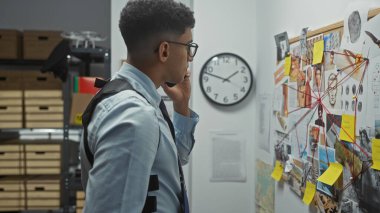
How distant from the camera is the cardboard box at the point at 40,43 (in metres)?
2.73

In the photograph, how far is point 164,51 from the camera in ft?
3.00

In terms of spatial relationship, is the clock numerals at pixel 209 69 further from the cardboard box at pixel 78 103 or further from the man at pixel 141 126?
the man at pixel 141 126

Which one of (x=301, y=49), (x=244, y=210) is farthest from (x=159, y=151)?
(x=244, y=210)

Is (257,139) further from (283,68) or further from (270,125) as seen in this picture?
(283,68)

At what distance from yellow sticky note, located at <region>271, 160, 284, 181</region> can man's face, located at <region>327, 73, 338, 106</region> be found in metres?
0.65

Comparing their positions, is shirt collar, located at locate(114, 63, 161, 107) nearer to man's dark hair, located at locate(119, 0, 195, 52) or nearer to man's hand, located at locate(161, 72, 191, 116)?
man's dark hair, located at locate(119, 0, 195, 52)

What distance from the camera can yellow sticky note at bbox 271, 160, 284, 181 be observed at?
1.93 m

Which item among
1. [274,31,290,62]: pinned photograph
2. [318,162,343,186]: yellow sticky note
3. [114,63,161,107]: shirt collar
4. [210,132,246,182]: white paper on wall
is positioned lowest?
[210,132,246,182]: white paper on wall

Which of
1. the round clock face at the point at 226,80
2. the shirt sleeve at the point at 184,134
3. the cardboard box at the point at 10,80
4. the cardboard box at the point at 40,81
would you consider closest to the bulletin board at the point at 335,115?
the shirt sleeve at the point at 184,134

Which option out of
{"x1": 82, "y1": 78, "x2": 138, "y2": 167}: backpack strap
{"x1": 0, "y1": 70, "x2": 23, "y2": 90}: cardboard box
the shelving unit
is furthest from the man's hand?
{"x1": 0, "y1": 70, "x2": 23, "y2": 90}: cardboard box

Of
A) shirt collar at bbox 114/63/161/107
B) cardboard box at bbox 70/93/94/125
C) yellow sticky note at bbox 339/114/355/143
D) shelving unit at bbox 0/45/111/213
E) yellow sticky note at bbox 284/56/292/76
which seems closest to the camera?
shirt collar at bbox 114/63/161/107

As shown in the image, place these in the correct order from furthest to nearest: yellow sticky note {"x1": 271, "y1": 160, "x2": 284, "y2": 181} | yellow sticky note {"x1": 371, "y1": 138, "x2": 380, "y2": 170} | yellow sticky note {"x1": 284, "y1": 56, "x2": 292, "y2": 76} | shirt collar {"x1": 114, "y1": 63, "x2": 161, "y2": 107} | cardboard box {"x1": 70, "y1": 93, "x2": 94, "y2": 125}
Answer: cardboard box {"x1": 70, "y1": 93, "x2": 94, "y2": 125}
yellow sticky note {"x1": 271, "y1": 160, "x2": 284, "y2": 181}
yellow sticky note {"x1": 284, "y1": 56, "x2": 292, "y2": 76}
yellow sticky note {"x1": 371, "y1": 138, "x2": 380, "y2": 170}
shirt collar {"x1": 114, "y1": 63, "x2": 161, "y2": 107}

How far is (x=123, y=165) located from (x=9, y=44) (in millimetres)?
2396

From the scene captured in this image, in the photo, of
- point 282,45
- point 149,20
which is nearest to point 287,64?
point 282,45
